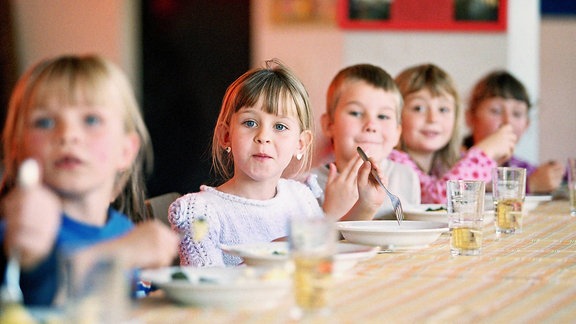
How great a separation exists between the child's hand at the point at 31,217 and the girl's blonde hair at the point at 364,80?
1.78 metres

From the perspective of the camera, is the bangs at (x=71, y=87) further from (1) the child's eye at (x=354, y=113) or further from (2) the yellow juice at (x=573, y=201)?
(2) the yellow juice at (x=573, y=201)

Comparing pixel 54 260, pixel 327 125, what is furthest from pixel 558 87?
pixel 54 260

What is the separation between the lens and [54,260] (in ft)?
4.49

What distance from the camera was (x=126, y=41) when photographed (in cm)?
600

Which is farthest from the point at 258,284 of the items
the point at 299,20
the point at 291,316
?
the point at 299,20

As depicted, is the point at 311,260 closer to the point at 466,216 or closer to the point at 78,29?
the point at 466,216

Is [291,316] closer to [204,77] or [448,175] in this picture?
[448,175]

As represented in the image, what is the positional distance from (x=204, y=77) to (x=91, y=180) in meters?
4.65

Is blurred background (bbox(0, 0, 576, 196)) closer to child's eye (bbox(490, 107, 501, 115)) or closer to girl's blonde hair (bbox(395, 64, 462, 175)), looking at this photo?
child's eye (bbox(490, 107, 501, 115))

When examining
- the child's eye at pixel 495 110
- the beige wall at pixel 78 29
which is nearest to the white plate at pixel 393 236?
the child's eye at pixel 495 110

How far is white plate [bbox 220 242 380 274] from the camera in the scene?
5.24 feet

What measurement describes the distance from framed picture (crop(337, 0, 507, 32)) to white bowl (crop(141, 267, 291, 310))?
404 cm

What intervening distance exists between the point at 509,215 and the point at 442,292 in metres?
0.96

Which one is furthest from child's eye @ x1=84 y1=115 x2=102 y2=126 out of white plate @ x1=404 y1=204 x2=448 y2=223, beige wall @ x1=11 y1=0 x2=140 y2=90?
beige wall @ x1=11 y1=0 x2=140 y2=90
